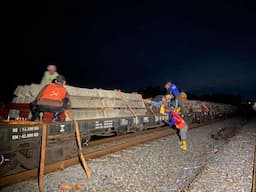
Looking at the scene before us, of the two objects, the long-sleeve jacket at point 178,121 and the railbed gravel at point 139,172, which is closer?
the railbed gravel at point 139,172

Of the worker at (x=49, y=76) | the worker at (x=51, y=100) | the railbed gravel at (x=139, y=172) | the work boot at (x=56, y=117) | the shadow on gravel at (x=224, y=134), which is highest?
the worker at (x=49, y=76)

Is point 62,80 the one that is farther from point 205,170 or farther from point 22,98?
point 205,170

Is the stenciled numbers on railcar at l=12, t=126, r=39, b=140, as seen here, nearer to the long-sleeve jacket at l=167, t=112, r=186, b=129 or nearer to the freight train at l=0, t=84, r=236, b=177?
the freight train at l=0, t=84, r=236, b=177

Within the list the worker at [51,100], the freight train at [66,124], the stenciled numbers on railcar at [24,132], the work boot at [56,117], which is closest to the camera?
the stenciled numbers on railcar at [24,132]

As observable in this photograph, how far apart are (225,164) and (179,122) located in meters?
2.63

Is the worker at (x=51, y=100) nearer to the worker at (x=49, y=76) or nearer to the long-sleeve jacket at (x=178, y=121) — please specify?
the worker at (x=49, y=76)

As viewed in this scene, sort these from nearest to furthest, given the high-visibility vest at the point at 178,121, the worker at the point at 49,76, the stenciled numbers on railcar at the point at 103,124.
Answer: the stenciled numbers on railcar at the point at 103,124 → the worker at the point at 49,76 → the high-visibility vest at the point at 178,121

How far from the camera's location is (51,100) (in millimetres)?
5406

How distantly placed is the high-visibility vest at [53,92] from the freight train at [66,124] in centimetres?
60

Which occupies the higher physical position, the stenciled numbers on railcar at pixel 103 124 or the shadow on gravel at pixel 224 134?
the stenciled numbers on railcar at pixel 103 124

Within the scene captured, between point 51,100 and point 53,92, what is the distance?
7.4 inches

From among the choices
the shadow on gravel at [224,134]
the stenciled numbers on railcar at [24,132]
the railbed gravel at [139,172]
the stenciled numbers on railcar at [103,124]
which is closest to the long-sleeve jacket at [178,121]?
the railbed gravel at [139,172]

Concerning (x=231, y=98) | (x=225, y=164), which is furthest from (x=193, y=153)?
(x=231, y=98)

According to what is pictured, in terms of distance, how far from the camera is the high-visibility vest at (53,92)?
5.36m
